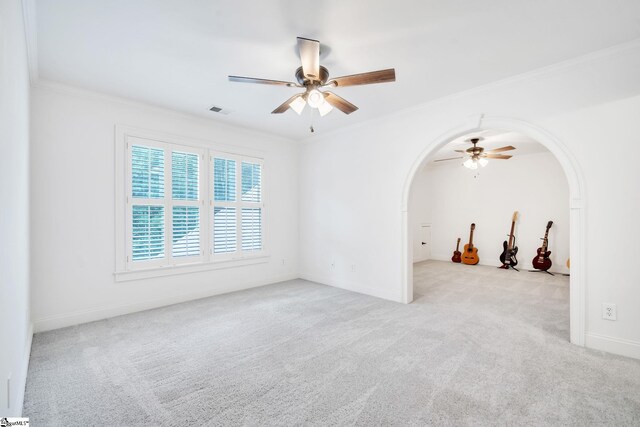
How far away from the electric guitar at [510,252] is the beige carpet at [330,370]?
300cm

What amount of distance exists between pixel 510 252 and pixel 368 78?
20.4 ft

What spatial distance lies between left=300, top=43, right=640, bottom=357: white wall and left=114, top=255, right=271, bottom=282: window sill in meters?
1.47

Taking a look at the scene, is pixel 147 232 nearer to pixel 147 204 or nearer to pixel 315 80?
pixel 147 204

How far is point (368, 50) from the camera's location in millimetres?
2641

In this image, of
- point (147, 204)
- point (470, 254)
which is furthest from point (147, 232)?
point (470, 254)

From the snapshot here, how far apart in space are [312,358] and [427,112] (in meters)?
3.39

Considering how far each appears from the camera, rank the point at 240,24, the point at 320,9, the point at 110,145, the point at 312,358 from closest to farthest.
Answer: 1. the point at 320,9
2. the point at 240,24
3. the point at 312,358
4. the point at 110,145

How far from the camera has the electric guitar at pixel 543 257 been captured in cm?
619

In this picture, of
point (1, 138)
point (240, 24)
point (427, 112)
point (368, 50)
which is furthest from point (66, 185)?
point (427, 112)

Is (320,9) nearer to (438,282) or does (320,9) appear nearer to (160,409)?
(160,409)

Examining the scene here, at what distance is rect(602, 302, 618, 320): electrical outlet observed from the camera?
104 inches

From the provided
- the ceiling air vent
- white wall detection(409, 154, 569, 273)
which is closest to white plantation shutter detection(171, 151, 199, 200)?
the ceiling air vent

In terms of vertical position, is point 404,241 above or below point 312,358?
above

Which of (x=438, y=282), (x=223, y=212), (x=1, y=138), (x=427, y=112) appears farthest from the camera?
(x=438, y=282)
